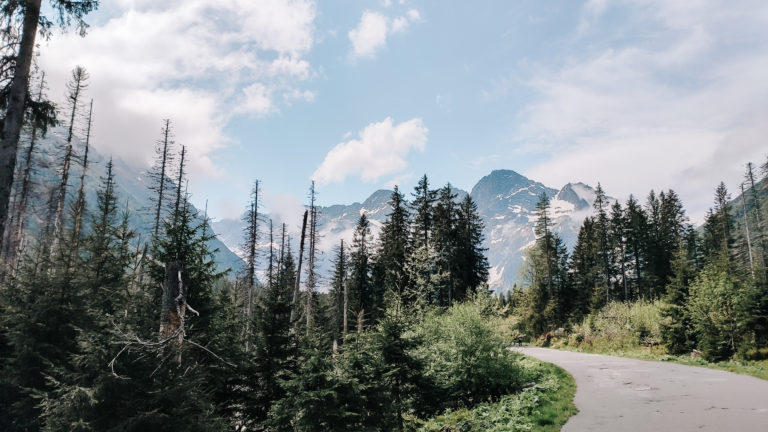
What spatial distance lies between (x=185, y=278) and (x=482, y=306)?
13.4 meters

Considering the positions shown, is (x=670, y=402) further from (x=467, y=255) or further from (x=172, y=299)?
(x=467, y=255)

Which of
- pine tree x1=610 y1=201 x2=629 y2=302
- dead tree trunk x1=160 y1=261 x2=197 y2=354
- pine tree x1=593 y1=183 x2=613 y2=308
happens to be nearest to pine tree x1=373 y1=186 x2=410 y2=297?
pine tree x1=593 y1=183 x2=613 y2=308

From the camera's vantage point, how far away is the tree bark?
344 inches

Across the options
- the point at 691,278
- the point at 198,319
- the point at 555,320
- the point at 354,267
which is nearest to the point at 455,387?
the point at 198,319

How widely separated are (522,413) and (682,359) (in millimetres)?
18047

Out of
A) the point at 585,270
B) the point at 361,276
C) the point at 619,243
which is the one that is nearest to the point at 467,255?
the point at 361,276

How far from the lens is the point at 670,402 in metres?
11.5

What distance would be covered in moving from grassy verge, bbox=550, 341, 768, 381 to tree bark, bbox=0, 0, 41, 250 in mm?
26068

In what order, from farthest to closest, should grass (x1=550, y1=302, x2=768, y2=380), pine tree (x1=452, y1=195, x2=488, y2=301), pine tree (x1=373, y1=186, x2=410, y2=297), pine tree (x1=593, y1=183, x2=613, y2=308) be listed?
pine tree (x1=593, y1=183, x2=613, y2=308) → pine tree (x1=452, y1=195, x2=488, y2=301) → pine tree (x1=373, y1=186, x2=410, y2=297) → grass (x1=550, y1=302, x2=768, y2=380)

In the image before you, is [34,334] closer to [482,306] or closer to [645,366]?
[482,306]

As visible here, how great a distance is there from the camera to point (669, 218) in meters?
61.8

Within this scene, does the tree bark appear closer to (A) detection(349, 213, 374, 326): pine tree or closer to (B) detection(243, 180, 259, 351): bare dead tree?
(B) detection(243, 180, 259, 351): bare dead tree

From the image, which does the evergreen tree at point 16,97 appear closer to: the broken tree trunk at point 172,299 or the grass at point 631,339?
the broken tree trunk at point 172,299

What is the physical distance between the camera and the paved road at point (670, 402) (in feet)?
30.3
